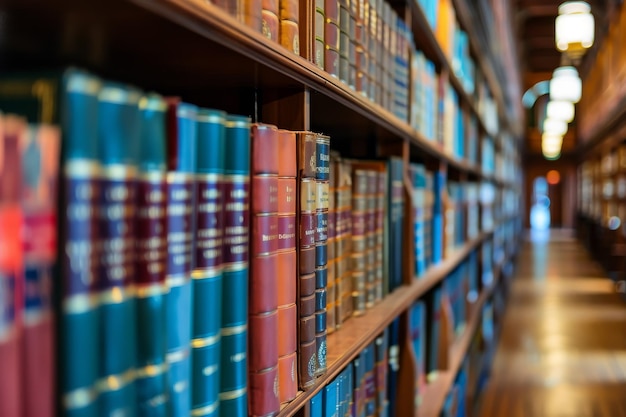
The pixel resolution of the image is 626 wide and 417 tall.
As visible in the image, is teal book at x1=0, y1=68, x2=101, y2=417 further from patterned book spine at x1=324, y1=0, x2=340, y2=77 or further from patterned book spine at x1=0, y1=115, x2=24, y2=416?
patterned book spine at x1=324, y1=0, x2=340, y2=77

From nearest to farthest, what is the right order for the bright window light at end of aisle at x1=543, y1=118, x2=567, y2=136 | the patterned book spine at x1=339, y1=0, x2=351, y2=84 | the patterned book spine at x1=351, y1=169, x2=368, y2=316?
the patterned book spine at x1=339, y1=0, x2=351, y2=84
the patterned book spine at x1=351, y1=169, x2=368, y2=316
the bright window light at end of aisle at x1=543, y1=118, x2=567, y2=136

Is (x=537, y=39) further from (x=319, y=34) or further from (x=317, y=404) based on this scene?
(x=317, y=404)

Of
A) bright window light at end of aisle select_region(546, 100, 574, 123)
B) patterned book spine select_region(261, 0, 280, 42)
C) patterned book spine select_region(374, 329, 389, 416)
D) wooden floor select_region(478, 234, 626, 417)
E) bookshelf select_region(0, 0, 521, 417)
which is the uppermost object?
bright window light at end of aisle select_region(546, 100, 574, 123)

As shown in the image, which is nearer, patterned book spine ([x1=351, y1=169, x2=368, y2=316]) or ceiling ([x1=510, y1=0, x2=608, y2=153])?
patterned book spine ([x1=351, y1=169, x2=368, y2=316])

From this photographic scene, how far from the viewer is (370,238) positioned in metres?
1.80

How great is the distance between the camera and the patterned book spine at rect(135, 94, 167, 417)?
2.16 feet

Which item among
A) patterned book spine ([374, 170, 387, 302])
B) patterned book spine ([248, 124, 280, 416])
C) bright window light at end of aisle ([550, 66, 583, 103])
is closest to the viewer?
patterned book spine ([248, 124, 280, 416])

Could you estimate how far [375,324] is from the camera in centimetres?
161

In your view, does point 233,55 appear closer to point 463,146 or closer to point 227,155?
point 227,155

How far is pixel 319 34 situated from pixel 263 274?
19.6 inches

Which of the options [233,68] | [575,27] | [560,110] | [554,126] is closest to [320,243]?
[233,68]

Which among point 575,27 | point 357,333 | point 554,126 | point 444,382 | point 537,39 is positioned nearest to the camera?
point 357,333

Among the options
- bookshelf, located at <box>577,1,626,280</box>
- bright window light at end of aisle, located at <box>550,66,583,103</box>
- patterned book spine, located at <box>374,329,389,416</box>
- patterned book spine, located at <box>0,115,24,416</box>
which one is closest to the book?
patterned book spine, located at <box>0,115,24,416</box>

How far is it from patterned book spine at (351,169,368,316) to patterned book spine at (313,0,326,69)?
0.50m
